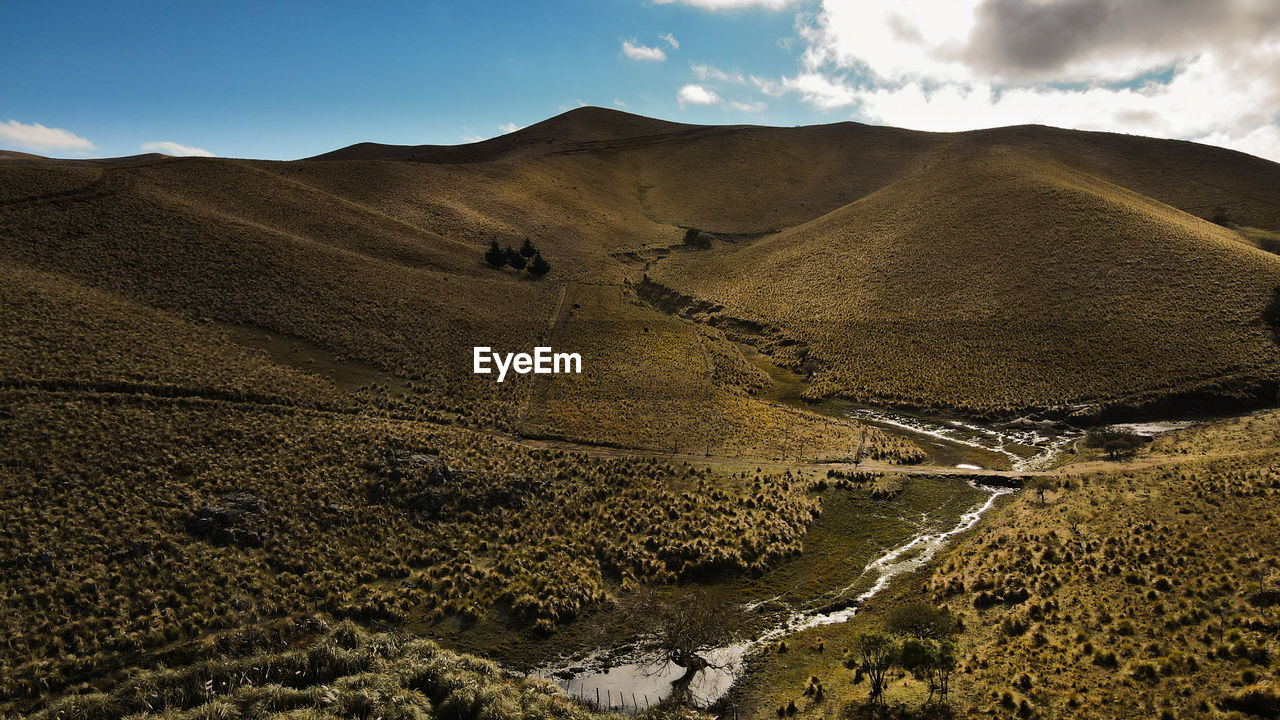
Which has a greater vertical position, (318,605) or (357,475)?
(357,475)

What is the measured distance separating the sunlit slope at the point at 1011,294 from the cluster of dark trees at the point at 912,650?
3169 centimetres

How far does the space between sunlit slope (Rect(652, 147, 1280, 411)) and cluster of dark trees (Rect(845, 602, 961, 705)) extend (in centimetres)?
3169

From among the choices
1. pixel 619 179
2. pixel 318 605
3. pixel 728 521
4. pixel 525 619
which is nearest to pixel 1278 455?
pixel 728 521

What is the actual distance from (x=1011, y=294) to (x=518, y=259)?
5971 cm

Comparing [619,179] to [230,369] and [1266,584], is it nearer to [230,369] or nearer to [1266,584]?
[230,369]

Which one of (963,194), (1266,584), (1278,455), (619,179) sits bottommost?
(1266,584)

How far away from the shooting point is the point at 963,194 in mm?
94562

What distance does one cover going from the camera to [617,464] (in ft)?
137

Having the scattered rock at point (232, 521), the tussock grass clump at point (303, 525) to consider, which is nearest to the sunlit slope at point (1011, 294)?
the tussock grass clump at point (303, 525)

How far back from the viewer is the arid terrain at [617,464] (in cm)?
2255

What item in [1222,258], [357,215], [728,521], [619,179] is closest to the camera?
[728,521]

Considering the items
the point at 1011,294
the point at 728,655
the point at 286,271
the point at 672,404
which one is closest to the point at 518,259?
the point at 286,271

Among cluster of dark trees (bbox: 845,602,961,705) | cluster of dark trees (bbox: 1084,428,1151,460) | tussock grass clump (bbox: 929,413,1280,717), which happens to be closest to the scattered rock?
cluster of dark trees (bbox: 845,602,961,705)

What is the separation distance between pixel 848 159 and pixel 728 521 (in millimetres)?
136300
